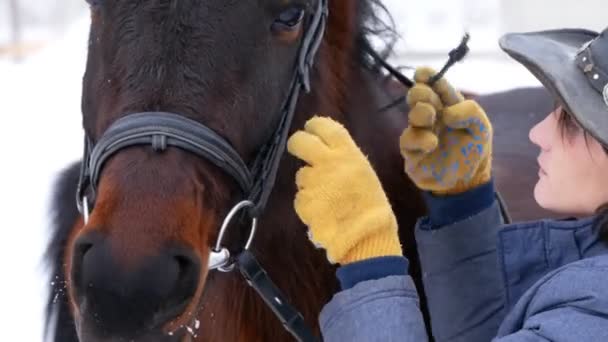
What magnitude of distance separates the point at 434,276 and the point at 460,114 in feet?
1.07

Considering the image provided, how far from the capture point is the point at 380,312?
→ 1479mm

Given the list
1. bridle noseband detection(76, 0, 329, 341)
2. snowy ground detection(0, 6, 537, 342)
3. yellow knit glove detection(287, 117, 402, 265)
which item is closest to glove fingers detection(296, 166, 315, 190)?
yellow knit glove detection(287, 117, 402, 265)

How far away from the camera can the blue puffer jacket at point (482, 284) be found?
1.30 meters

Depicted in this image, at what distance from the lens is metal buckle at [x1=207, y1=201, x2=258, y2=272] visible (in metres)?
1.66

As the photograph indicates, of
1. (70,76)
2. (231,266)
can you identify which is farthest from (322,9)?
(70,76)

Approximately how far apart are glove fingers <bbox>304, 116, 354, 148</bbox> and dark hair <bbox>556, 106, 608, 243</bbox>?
35cm

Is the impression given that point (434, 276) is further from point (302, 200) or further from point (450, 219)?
point (302, 200)

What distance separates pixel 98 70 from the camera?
5.76ft

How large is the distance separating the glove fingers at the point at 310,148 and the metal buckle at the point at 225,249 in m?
0.16

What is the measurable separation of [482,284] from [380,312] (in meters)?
0.40

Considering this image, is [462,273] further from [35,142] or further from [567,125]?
[35,142]

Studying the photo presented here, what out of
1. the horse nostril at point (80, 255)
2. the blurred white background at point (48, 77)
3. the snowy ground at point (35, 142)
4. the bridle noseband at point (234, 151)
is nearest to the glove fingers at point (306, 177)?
the bridle noseband at point (234, 151)

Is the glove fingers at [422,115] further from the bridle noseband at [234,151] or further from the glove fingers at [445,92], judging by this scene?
the bridle noseband at [234,151]

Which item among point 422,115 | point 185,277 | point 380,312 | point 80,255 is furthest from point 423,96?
point 80,255
